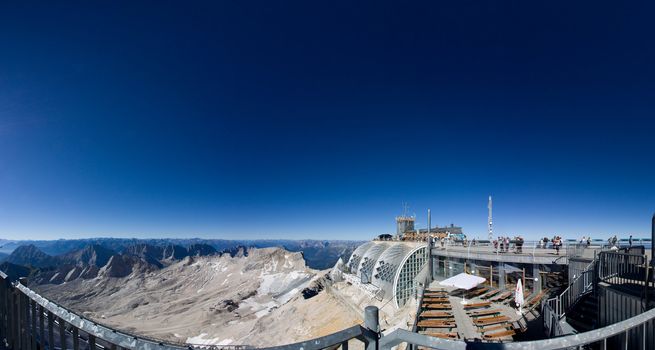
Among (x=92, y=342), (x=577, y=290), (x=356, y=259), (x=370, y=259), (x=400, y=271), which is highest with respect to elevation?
(x=92, y=342)

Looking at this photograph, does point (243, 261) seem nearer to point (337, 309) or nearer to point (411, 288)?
point (337, 309)

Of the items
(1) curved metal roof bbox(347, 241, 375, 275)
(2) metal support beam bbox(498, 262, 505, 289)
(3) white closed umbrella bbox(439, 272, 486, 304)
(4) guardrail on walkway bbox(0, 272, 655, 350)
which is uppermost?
(4) guardrail on walkway bbox(0, 272, 655, 350)

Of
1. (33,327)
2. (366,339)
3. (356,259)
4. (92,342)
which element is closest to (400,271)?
(356,259)

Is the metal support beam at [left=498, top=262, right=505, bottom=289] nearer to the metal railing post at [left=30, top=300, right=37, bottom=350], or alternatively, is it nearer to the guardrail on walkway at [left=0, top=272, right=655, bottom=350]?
the guardrail on walkway at [left=0, top=272, right=655, bottom=350]

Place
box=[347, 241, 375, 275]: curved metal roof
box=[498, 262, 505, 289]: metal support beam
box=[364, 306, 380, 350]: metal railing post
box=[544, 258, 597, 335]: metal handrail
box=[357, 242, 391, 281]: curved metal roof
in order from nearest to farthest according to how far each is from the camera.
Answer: box=[364, 306, 380, 350]: metal railing post → box=[544, 258, 597, 335]: metal handrail → box=[498, 262, 505, 289]: metal support beam → box=[357, 242, 391, 281]: curved metal roof → box=[347, 241, 375, 275]: curved metal roof

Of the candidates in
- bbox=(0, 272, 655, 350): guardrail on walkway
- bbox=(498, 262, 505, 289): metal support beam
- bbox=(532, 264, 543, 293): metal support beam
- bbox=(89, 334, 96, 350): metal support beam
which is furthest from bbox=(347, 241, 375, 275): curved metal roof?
bbox=(89, 334, 96, 350): metal support beam

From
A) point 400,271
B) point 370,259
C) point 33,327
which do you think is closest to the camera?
point 33,327

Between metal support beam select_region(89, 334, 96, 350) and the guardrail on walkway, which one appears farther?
metal support beam select_region(89, 334, 96, 350)

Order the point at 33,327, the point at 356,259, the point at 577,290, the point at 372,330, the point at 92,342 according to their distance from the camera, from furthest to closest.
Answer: the point at 356,259, the point at 577,290, the point at 33,327, the point at 92,342, the point at 372,330

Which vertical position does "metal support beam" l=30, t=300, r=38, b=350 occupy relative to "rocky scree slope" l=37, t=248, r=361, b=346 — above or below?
above

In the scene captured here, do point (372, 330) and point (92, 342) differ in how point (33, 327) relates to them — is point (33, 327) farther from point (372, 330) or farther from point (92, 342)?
point (372, 330)

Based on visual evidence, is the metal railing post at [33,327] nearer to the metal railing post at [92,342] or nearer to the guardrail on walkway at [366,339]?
the guardrail on walkway at [366,339]

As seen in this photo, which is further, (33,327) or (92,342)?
(33,327)

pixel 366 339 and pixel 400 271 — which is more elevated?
pixel 366 339
